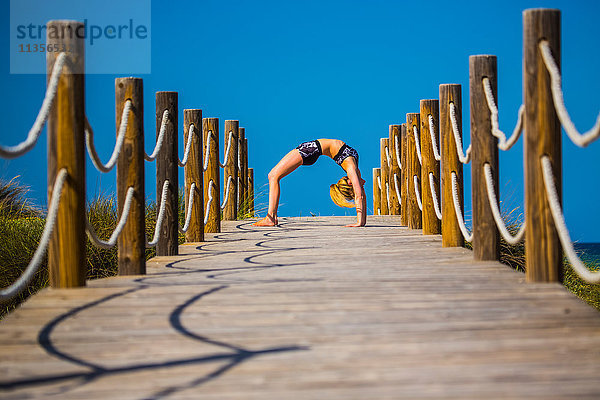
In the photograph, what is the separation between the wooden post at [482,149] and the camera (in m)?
5.37

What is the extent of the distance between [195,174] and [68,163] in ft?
10.9

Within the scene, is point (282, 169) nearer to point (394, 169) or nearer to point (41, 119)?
point (394, 169)

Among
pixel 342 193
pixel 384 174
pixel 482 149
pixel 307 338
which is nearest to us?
pixel 307 338

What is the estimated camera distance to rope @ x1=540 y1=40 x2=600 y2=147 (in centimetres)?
366

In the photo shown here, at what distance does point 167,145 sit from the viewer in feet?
20.8

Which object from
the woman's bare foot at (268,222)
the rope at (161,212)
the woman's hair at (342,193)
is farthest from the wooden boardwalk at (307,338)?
the woman's hair at (342,193)

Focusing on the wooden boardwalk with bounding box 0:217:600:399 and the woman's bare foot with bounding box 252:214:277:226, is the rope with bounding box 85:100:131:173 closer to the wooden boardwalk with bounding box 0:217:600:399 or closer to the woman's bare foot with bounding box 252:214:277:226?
the wooden boardwalk with bounding box 0:217:600:399

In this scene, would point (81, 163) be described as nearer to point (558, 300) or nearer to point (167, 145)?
point (167, 145)

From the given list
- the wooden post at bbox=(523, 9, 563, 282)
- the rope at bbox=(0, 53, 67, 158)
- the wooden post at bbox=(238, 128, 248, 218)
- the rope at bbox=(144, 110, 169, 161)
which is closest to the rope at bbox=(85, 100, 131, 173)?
the rope at bbox=(0, 53, 67, 158)

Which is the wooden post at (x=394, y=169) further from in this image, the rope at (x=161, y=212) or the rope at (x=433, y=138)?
the rope at (x=161, y=212)

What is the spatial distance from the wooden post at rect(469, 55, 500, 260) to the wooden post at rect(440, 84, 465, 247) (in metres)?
0.98

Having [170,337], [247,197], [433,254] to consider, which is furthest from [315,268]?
[247,197]

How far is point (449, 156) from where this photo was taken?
6430 mm

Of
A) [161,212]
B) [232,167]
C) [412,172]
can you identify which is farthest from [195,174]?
[232,167]
